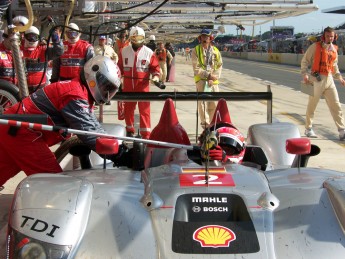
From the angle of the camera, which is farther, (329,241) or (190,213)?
(190,213)

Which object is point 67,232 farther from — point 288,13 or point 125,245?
point 288,13

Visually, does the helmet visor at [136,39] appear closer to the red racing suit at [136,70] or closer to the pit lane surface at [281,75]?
the red racing suit at [136,70]

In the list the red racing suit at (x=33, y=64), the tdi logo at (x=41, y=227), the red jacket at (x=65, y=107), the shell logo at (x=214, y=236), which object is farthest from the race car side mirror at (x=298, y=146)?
the red racing suit at (x=33, y=64)

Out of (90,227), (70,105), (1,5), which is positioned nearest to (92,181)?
(90,227)

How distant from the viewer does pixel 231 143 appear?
4.10 m

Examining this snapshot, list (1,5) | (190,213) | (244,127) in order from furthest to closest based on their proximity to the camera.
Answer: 1. (244,127)
2. (1,5)
3. (190,213)

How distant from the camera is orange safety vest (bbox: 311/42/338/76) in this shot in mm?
9664

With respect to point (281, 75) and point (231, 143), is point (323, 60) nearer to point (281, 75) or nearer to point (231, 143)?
point (231, 143)

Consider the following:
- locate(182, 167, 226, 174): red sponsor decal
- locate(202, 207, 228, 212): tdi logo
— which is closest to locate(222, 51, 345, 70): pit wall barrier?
locate(182, 167, 226, 174): red sponsor decal

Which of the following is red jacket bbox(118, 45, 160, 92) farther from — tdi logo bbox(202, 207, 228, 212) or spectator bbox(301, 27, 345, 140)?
tdi logo bbox(202, 207, 228, 212)

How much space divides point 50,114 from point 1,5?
1597 millimetres

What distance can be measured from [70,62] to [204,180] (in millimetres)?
5726

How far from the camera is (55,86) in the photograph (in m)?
4.45

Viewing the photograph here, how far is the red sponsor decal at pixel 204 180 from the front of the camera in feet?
11.1
